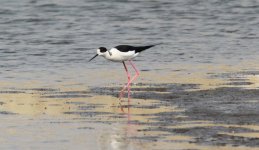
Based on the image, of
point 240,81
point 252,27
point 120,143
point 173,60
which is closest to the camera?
point 120,143

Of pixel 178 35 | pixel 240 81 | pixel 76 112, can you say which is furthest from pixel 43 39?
pixel 76 112

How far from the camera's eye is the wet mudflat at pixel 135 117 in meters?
11.3

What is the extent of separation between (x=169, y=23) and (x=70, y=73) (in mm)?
10329

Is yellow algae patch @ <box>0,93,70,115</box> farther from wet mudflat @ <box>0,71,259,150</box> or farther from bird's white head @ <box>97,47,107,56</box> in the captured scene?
bird's white head @ <box>97,47,107,56</box>

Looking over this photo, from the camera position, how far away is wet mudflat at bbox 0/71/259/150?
11266 mm

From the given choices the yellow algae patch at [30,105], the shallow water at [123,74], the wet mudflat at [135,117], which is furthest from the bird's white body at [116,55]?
the yellow algae patch at [30,105]

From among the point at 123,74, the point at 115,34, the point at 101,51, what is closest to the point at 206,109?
the point at 101,51

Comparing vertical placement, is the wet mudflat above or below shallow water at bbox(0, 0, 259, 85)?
below

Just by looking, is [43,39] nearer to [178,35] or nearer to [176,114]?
[178,35]

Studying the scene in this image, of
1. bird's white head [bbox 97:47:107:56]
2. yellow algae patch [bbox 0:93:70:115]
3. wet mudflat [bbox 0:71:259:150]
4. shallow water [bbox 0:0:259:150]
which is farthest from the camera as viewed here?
bird's white head [bbox 97:47:107:56]

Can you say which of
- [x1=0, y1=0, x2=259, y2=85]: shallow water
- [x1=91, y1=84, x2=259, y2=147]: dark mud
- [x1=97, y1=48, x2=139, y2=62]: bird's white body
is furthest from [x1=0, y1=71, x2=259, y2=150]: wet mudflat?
[x1=0, y1=0, x2=259, y2=85]: shallow water

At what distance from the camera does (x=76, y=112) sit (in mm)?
13672

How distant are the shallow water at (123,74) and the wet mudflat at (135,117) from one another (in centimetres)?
1

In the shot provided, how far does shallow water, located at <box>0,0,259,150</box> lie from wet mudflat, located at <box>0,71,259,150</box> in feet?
0.04
